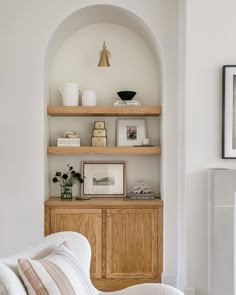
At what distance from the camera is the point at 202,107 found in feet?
9.30

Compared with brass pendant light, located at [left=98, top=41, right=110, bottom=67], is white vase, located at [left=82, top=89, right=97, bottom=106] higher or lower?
lower

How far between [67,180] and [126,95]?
1.00 metres

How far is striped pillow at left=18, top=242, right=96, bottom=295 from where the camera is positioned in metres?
1.47

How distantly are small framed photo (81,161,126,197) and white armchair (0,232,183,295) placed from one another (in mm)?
1498

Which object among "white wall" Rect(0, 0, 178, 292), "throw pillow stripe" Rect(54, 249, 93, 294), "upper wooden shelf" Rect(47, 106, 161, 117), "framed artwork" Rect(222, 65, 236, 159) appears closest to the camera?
"throw pillow stripe" Rect(54, 249, 93, 294)

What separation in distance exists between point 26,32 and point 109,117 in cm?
111

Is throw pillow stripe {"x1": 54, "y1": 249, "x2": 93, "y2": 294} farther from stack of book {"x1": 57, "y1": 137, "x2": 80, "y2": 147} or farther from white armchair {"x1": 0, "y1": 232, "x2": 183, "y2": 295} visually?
stack of book {"x1": 57, "y1": 137, "x2": 80, "y2": 147}

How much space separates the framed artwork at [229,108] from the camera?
279 cm

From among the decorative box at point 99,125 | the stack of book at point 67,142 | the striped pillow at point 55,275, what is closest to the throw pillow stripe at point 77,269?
the striped pillow at point 55,275

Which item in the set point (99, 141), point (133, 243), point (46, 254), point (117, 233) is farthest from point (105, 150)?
point (46, 254)

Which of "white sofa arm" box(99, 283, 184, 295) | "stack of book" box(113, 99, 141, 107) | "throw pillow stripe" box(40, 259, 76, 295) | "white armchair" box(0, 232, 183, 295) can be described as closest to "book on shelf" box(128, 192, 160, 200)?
"stack of book" box(113, 99, 141, 107)

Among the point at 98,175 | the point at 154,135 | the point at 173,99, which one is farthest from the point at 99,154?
the point at 173,99

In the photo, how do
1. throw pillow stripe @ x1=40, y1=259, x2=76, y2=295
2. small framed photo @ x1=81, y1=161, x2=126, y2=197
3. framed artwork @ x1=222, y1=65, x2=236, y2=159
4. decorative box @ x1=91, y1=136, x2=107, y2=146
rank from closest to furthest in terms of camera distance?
throw pillow stripe @ x1=40, y1=259, x2=76, y2=295
framed artwork @ x1=222, y1=65, x2=236, y2=159
decorative box @ x1=91, y1=136, x2=107, y2=146
small framed photo @ x1=81, y1=161, x2=126, y2=197

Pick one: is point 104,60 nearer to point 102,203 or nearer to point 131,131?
point 131,131
